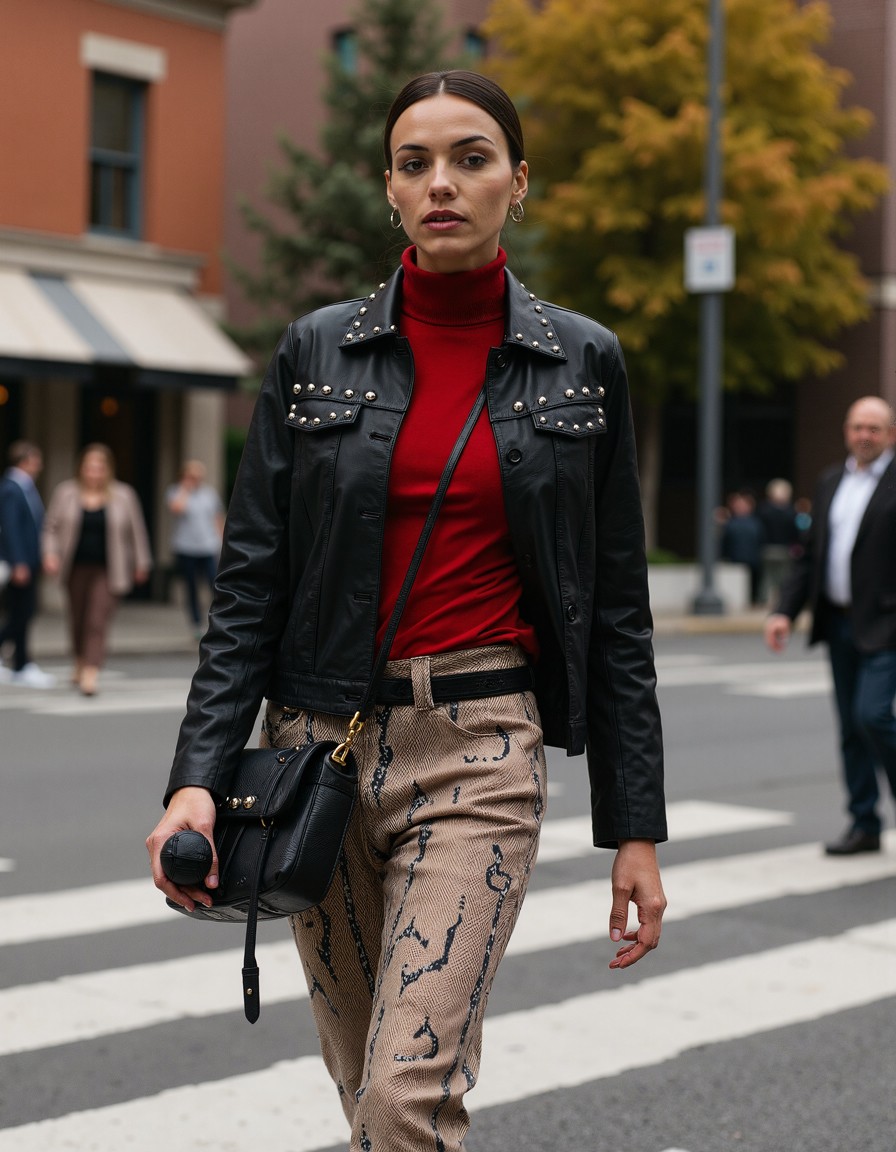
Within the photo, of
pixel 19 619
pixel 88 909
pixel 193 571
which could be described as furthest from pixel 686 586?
pixel 88 909

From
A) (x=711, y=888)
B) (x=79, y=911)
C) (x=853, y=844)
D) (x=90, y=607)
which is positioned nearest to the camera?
(x=79, y=911)

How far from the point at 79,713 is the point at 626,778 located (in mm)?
9833

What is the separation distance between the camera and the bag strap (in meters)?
2.67

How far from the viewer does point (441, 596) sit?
2.71 meters

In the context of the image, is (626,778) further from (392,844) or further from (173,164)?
(173,164)

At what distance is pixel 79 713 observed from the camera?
12.2 m

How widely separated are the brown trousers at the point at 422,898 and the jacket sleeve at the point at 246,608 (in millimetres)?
124

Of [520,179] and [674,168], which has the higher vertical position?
[674,168]

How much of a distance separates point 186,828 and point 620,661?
0.75m

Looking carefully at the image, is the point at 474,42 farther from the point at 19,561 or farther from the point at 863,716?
the point at 863,716

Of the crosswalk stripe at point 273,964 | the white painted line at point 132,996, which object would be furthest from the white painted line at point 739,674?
the white painted line at point 132,996

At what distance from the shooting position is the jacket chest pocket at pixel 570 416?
2.77 metres

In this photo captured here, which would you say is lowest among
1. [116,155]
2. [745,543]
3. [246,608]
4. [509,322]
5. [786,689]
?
[786,689]

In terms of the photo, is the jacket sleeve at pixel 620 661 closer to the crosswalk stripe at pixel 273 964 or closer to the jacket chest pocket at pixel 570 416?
the jacket chest pocket at pixel 570 416
